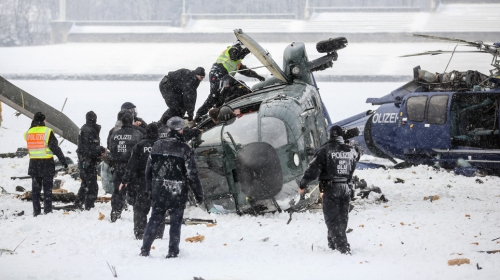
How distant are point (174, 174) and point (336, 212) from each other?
6.13ft

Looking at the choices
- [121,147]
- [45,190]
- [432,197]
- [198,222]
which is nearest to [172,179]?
[198,222]

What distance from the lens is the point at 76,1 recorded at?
6694cm

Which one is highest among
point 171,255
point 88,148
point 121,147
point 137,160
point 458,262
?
point 137,160

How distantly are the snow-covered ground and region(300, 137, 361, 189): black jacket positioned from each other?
31.3 inches

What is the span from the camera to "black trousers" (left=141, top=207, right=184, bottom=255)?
732 cm

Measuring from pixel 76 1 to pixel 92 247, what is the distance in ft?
206

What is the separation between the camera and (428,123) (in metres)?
15.5

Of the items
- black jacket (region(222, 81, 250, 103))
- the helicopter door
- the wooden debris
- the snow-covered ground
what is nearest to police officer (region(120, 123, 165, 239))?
the snow-covered ground

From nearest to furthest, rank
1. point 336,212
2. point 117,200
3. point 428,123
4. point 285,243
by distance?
point 336,212
point 285,243
point 117,200
point 428,123

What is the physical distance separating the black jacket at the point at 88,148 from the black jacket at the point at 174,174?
358 centimetres

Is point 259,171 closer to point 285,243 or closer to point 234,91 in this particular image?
point 285,243

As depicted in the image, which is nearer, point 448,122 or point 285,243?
point 285,243

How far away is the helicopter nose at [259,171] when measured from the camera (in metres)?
9.41

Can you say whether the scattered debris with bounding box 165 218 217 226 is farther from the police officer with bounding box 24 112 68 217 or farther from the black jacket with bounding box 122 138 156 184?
the police officer with bounding box 24 112 68 217
